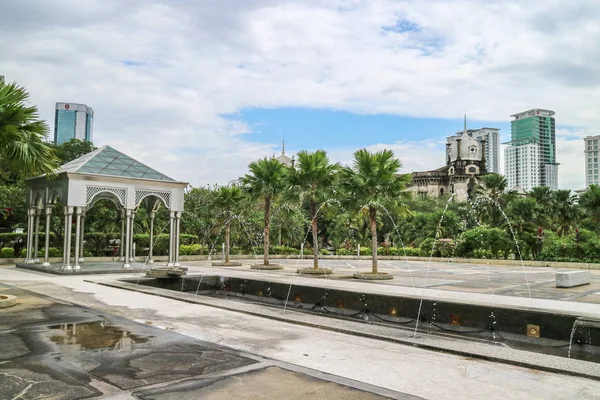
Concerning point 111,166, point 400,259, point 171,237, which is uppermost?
point 111,166

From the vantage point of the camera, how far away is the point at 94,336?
7.96 meters

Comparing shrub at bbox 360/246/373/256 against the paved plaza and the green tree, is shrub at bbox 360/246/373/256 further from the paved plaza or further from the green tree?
the paved plaza

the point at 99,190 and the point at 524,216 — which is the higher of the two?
the point at 99,190

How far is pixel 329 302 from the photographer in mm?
13438

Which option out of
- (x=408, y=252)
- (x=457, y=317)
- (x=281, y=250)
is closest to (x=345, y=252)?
(x=408, y=252)

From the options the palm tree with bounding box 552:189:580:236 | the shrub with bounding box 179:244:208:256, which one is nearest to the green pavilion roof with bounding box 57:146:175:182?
the shrub with bounding box 179:244:208:256

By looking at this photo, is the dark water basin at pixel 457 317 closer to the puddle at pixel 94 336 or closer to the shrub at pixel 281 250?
the puddle at pixel 94 336

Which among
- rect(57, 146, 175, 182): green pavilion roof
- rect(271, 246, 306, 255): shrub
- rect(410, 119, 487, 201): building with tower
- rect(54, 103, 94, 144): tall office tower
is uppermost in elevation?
rect(54, 103, 94, 144): tall office tower

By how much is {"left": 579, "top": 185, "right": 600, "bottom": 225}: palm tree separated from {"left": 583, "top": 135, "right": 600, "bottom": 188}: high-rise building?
6410 inches

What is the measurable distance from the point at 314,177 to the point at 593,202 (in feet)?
77.7

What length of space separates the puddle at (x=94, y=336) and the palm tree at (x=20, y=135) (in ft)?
17.5

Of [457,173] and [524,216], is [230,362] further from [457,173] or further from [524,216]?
[457,173]

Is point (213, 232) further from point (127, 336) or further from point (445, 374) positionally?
point (445, 374)

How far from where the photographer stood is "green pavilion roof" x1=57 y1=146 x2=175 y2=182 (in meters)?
22.3
